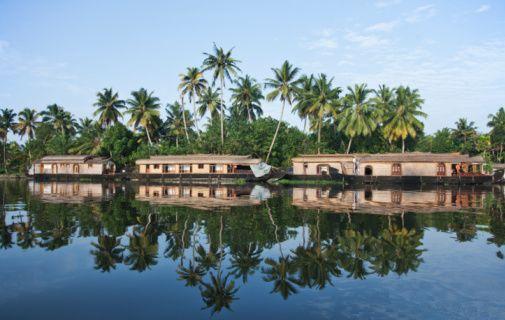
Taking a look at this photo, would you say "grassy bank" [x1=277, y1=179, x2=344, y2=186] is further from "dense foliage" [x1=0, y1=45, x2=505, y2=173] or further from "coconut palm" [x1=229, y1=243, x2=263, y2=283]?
"coconut palm" [x1=229, y1=243, x2=263, y2=283]

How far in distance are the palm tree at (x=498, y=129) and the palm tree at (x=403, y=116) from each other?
14.4 metres

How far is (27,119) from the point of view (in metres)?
57.2

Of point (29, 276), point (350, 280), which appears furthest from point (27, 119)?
point (350, 280)

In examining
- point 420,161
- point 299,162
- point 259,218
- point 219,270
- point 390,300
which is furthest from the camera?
point 299,162

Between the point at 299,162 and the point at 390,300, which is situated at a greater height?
the point at 299,162

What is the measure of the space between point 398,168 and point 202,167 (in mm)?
19584

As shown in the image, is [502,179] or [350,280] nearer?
[350,280]

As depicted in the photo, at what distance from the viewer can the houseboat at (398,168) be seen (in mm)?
34500

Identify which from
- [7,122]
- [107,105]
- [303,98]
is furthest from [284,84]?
[7,122]

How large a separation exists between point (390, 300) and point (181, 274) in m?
3.96

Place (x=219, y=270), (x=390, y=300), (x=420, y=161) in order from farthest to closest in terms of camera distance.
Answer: (x=420, y=161) < (x=219, y=270) < (x=390, y=300)

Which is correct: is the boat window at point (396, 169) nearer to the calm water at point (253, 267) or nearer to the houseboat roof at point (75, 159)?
the calm water at point (253, 267)

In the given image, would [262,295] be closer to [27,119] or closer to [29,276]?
[29,276]

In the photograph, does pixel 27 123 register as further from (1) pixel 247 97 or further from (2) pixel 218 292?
(2) pixel 218 292
